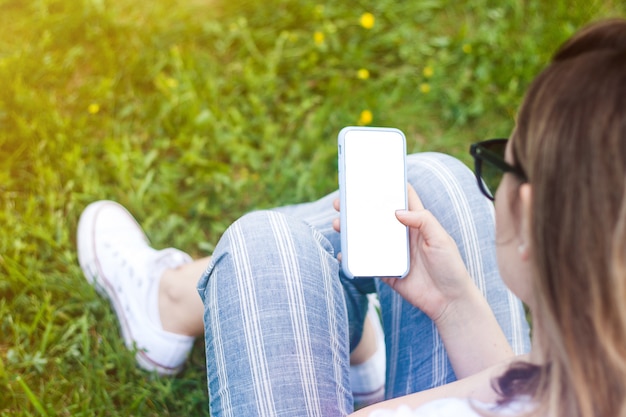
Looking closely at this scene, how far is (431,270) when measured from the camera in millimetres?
1285

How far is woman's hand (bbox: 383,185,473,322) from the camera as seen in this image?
1241 mm

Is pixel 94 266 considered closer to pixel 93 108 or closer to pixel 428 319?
pixel 93 108

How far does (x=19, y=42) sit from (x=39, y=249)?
76 centimetres

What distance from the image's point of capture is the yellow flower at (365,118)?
2.12 metres

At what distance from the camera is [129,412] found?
1646mm

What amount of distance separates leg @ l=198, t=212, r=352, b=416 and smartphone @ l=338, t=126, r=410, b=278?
4.6 inches

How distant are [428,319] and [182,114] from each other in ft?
3.88

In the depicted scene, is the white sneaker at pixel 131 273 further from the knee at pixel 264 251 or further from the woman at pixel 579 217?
the woman at pixel 579 217

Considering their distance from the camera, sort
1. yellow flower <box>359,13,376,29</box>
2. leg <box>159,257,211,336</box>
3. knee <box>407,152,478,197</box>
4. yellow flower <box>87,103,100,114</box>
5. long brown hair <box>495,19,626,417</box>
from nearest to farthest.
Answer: long brown hair <box>495,19,626,417</box> < knee <box>407,152,478,197</box> < leg <box>159,257,211,336</box> < yellow flower <box>87,103,100,114</box> < yellow flower <box>359,13,376,29</box>

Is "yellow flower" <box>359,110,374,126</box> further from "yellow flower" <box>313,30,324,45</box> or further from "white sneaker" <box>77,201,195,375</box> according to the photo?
"white sneaker" <box>77,201,195,375</box>

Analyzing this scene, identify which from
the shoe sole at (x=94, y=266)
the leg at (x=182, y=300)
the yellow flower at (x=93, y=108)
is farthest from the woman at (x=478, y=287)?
the yellow flower at (x=93, y=108)

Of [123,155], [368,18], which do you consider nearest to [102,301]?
[123,155]

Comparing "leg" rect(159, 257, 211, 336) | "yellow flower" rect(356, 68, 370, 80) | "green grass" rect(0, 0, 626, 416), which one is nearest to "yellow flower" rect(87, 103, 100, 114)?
"green grass" rect(0, 0, 626, 416)

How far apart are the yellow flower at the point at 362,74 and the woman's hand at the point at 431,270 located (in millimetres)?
992
